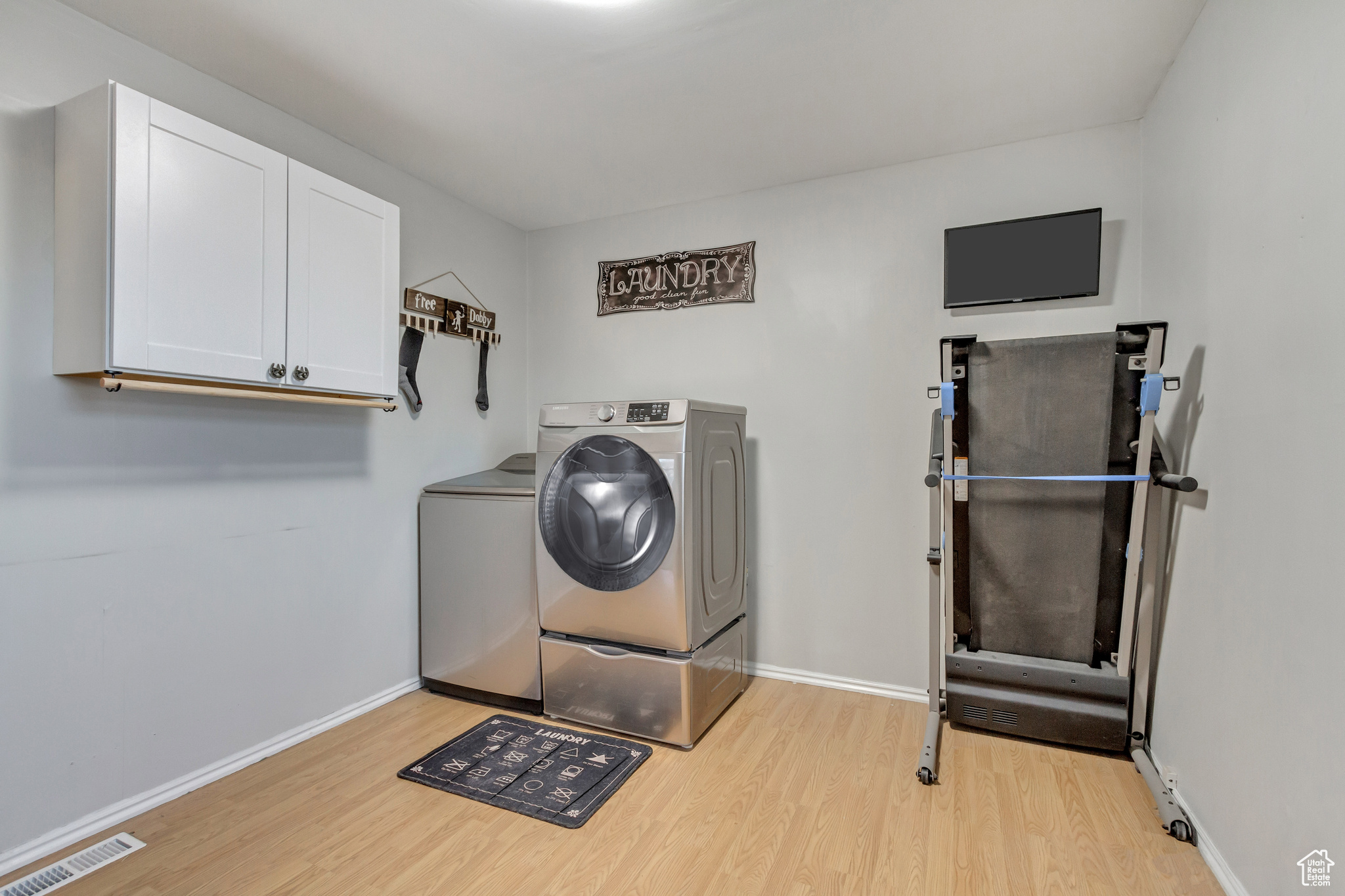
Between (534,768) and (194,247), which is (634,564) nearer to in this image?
(534,768)

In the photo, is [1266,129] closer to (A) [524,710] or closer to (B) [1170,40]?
(B) [1170,40]

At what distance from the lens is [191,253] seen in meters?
1.87

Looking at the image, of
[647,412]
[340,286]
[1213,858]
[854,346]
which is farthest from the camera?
[854,346]

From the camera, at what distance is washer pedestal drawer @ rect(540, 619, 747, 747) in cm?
245

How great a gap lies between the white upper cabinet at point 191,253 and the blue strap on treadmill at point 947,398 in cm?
217

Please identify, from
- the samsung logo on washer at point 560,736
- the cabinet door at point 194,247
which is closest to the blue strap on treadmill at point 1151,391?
the samsung logo on washer at point 560,736

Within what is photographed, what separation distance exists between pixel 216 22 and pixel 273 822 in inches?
96.8

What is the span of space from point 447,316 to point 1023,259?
2652mm

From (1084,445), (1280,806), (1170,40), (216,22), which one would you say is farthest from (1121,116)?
(216,22)

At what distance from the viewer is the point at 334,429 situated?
8.73ft

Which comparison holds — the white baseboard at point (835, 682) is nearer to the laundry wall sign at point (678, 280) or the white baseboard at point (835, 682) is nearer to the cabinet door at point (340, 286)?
the laundry wall sign at point (678, 280)

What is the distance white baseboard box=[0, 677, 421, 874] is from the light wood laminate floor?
0.04 meters

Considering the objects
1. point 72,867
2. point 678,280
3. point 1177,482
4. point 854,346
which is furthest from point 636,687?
point 678,280

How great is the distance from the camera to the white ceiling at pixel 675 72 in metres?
1.91
